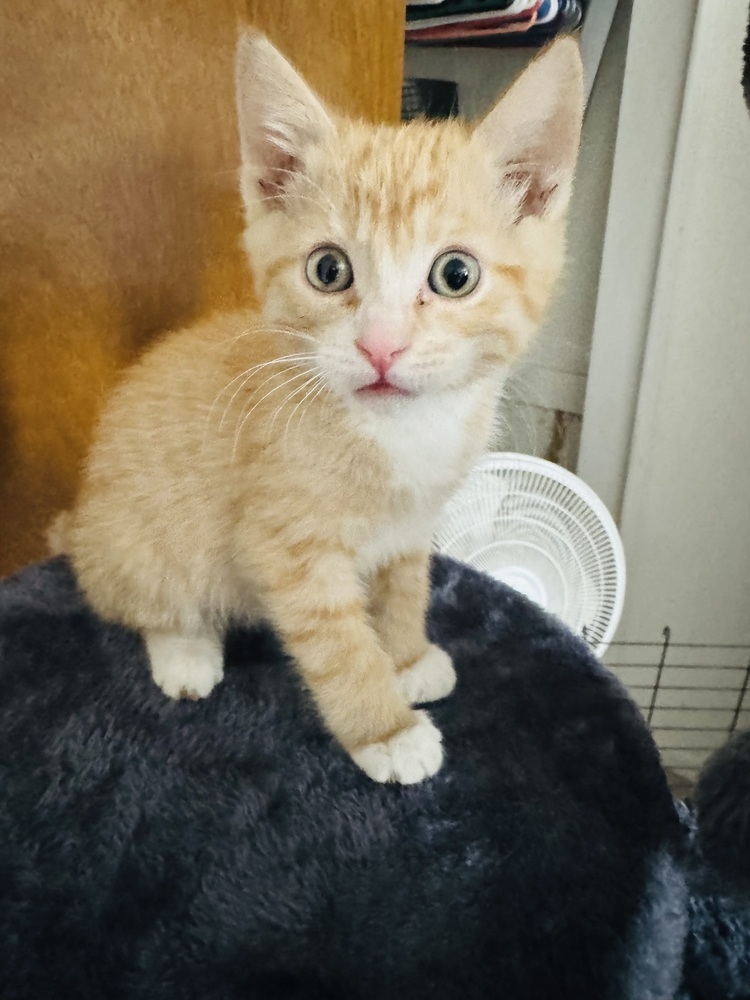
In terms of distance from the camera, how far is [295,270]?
2.09 ft

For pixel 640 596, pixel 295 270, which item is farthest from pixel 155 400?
pixel 640 596

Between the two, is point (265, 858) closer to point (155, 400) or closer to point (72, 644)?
point (72, 644)

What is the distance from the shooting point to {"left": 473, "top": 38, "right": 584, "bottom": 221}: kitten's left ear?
0.58 metres

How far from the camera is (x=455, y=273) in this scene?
60 centimetres

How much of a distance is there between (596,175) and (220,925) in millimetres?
1187

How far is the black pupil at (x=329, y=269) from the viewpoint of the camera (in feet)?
2.04

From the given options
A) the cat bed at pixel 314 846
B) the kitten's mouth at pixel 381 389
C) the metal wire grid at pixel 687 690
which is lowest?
the metal wire grid at pixel 687 690

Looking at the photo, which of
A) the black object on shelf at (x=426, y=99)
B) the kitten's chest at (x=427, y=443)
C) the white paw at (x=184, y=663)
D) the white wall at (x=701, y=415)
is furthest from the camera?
the black object on shelf at (x=426, y=99)

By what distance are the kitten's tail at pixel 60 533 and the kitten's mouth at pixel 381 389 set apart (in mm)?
522

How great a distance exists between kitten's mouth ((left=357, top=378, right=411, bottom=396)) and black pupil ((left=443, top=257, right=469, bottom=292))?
0.32 ft

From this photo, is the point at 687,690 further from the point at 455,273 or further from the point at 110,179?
the point at 110,179

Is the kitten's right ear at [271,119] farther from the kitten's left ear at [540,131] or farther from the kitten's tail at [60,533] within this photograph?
the kitten's tail at [60,533]

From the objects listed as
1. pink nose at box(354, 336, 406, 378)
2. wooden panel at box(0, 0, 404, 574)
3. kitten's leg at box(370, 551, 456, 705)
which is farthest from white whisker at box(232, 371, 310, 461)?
wooden panel at box(0, 0, 404, 574)

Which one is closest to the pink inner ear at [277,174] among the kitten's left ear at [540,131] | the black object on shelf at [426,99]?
the kitten's left ear at [540,131]
